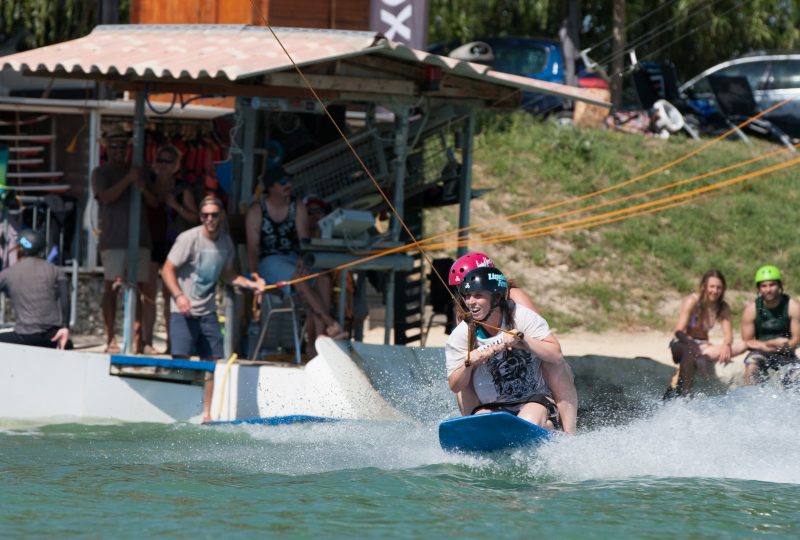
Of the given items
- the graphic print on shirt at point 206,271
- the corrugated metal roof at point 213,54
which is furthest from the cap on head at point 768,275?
the graphic print on shirt at point 206,271

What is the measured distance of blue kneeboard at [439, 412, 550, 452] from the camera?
328 inches

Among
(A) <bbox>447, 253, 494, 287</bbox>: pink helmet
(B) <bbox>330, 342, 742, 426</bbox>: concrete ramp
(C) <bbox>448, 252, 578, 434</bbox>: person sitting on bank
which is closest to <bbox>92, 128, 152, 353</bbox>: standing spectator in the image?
(B) <bbox>330, 342, 742, 426</bbox>: concrete ramp

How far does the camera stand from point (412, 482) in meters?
8.66

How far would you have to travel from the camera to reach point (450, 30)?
2636 centimetres

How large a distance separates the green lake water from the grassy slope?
8331 millimetres

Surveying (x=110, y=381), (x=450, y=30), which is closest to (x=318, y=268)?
(x=110, y=381)

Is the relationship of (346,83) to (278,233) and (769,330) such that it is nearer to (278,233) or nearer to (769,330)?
(278,233)

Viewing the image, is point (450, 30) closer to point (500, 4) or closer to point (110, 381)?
point (500, 4)

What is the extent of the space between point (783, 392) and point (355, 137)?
14.6ft

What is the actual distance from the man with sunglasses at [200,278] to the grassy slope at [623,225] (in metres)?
7.57

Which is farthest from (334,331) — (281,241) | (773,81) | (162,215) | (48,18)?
(773,81)

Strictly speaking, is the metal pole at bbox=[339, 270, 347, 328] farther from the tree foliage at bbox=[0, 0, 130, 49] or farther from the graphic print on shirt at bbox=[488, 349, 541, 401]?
the tree foliage at bbox=[0, 0, 130, 49]

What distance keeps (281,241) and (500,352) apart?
12.6 ft

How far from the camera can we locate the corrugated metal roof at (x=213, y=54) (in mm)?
10844
